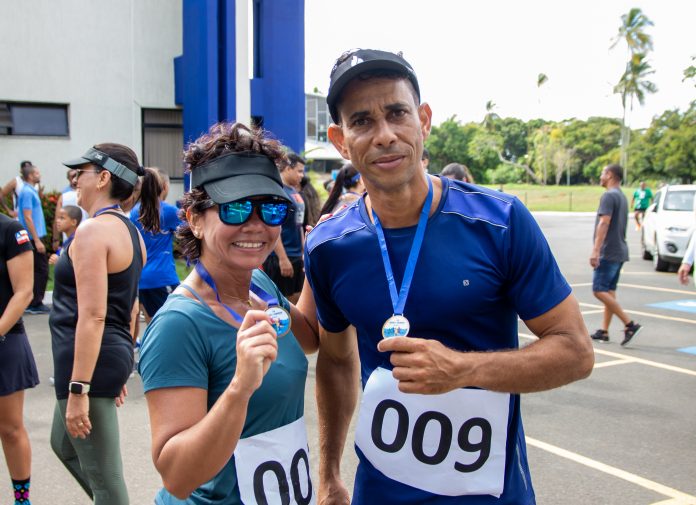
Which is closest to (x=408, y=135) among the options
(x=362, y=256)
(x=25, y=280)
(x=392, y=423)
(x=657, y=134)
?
(x=362, y=256)

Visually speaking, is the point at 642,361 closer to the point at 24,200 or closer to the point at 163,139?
the point at 24,200

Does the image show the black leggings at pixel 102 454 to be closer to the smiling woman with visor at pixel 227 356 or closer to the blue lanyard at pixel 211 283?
the smiling woman with visor at pixel 227 356

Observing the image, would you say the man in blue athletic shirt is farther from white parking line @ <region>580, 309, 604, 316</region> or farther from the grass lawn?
the grass lawn

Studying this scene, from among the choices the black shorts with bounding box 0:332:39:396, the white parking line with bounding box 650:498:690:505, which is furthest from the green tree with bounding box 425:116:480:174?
the black shorts with bounding box 0:332:39:396

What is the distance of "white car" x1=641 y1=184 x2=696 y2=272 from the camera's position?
15.0 metres

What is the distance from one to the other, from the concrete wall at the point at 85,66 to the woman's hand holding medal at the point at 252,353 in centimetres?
1542

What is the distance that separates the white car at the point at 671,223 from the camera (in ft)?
49.2

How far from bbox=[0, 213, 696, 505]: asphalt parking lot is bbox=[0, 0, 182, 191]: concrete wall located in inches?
319

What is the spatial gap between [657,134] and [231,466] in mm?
40669

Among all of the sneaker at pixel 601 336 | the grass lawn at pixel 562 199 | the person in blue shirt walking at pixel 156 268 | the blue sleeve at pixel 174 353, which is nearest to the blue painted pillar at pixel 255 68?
the person in blue shirt walking at pixel 156 268

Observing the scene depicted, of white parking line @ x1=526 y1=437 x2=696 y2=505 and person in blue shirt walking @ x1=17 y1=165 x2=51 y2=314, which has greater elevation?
person in blue shirt walking @ x1=17 y1=165 x2=51 y2=314

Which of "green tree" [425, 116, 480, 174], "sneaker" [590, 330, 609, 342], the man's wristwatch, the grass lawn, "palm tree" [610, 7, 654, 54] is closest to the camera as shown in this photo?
the man's wristwatch

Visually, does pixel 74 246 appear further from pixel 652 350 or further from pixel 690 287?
pixel 690 287

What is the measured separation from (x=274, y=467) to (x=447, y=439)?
1.71 ft
